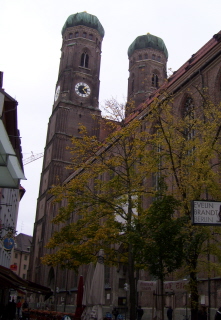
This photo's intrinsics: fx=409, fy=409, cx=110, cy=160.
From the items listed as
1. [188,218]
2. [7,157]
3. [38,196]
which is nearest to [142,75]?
[38,196]

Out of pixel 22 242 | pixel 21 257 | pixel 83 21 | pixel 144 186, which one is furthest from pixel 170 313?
pixel 22 242

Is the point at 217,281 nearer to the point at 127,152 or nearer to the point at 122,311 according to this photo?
the point at 127,152

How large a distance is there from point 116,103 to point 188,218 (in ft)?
24.7

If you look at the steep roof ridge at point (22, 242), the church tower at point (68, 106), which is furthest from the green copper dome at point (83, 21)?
the steep roof ridge at point (22, 242)

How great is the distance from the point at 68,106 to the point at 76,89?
3.79m

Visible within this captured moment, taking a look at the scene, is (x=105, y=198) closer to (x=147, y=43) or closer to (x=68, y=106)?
(x=68, y=106)

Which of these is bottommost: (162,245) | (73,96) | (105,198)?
(162,245)

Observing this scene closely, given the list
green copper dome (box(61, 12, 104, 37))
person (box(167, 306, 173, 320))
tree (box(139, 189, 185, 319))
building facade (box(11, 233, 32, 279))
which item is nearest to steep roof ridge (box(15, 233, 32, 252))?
building facade (box(11, 233, 32, 279))

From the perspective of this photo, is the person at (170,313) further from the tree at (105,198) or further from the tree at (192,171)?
the tree at (192,171)

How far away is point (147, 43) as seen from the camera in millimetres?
67500

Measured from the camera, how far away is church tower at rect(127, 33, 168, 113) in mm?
64375

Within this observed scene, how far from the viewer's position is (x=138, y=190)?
1806 centimetres

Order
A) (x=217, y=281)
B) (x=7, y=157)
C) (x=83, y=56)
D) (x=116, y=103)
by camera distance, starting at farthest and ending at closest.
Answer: (x=83, y=56) → (x=217, y=281) → (x=116, y=103) → (x=7, y=157)

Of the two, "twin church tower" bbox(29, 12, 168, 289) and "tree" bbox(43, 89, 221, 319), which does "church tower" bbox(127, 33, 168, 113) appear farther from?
"tree" bbox(43, 89, 221, 319)
